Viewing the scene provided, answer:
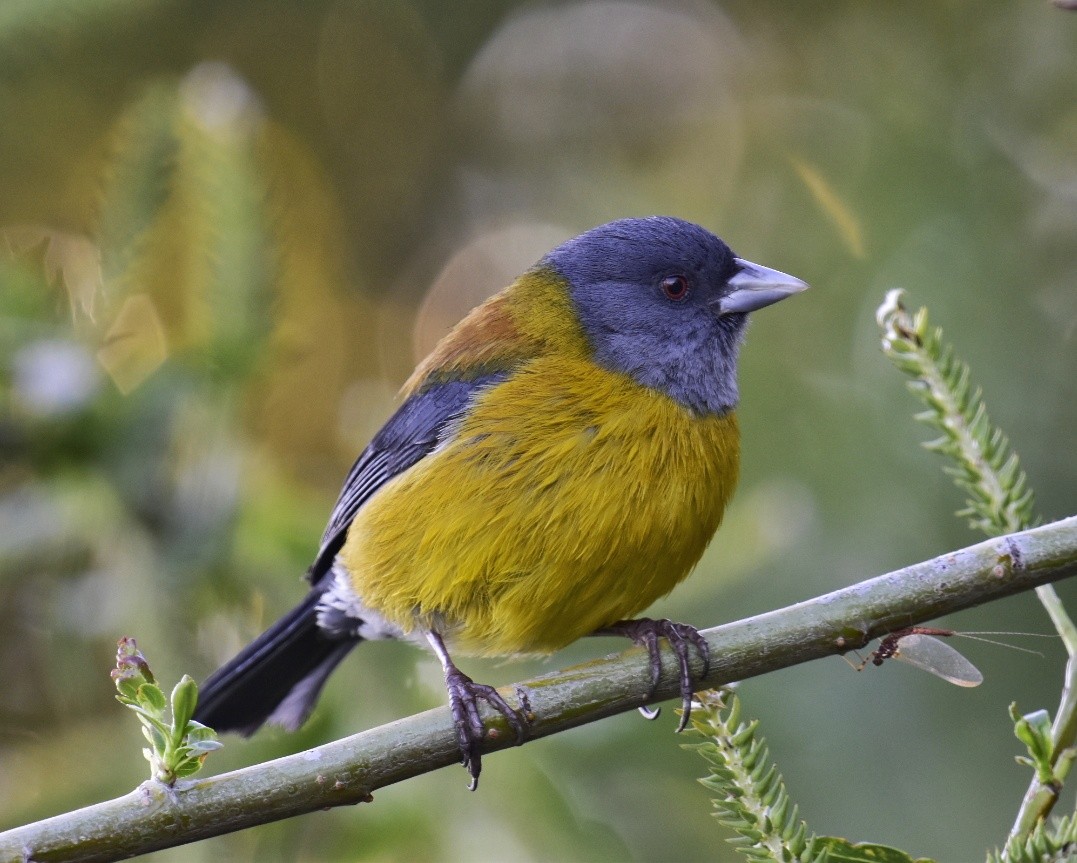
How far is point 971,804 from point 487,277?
11.2ft

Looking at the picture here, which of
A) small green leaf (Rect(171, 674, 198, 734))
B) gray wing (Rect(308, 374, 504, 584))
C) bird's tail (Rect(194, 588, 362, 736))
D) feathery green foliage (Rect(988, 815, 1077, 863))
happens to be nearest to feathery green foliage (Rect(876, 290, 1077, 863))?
feathery green foliage (Rect(988, 815, 1077, 863))

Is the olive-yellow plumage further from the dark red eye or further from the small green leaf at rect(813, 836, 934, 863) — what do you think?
the small green leaf at rect(813, 836, 934, 863)

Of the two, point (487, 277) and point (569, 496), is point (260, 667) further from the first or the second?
point (487, 277)

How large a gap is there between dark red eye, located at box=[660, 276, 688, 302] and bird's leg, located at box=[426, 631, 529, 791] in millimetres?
1343

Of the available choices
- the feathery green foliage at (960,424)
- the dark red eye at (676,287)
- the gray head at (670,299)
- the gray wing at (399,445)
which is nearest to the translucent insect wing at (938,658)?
the feathery green foliage at (960,424)

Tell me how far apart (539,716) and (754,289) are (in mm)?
1913

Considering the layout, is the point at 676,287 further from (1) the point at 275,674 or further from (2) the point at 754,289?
(1) the point at 275,674

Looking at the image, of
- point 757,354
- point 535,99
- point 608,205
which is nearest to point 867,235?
point 757,354

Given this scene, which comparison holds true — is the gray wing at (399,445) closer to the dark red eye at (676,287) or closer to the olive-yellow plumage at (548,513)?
the olive-yellow plumage at (548,513)

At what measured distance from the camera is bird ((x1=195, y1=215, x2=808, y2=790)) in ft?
10.0

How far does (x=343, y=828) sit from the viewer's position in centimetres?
297

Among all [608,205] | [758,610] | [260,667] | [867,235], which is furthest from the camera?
[608,205]

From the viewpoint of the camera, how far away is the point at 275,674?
375 cm

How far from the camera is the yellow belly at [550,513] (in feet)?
9.98
